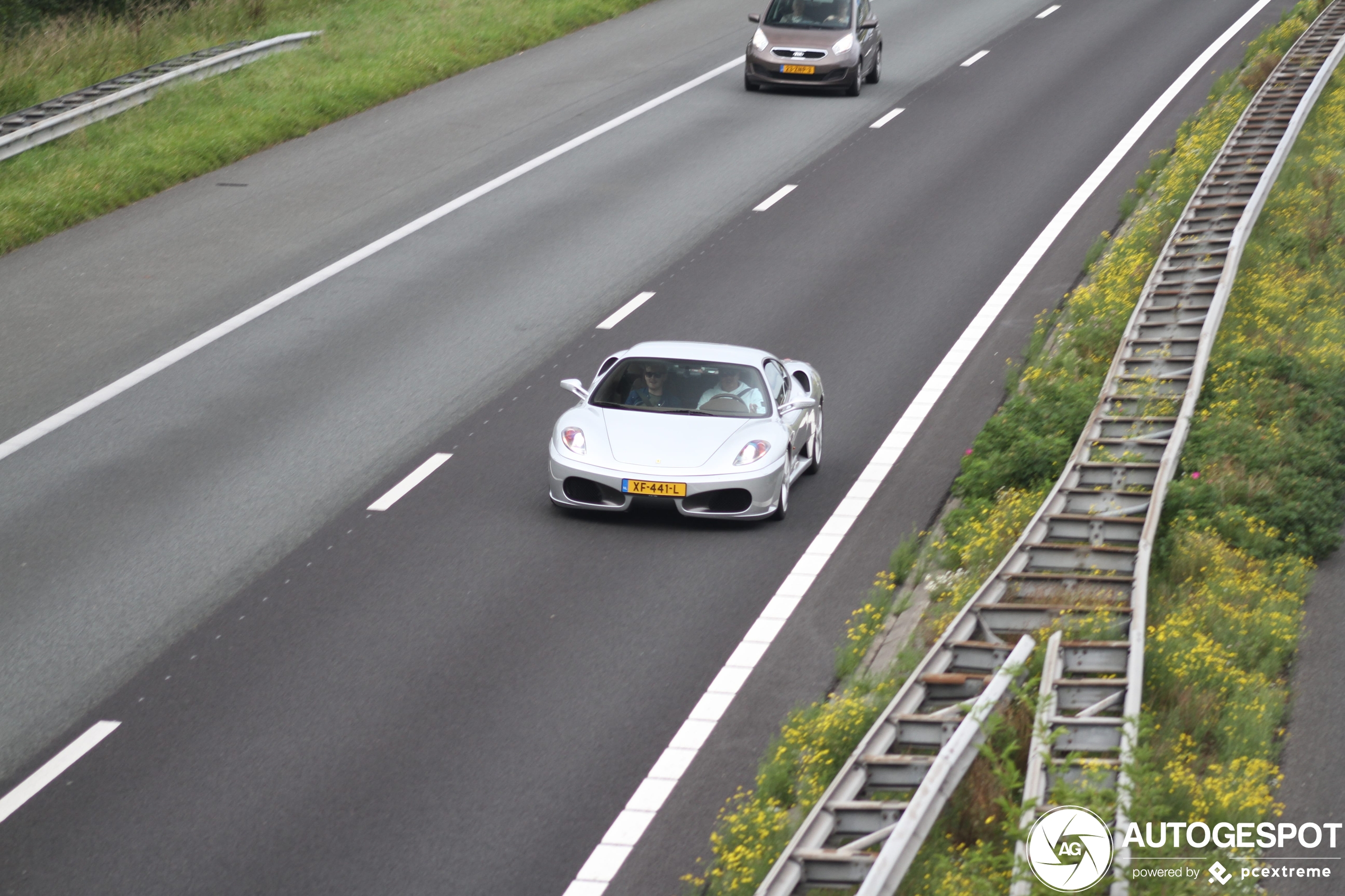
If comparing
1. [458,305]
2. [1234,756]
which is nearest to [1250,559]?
[1234,756]

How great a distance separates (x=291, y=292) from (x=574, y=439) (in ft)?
25.2

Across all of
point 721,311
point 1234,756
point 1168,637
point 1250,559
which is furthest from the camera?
point 721,311

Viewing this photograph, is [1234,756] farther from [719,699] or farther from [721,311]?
[721,311]

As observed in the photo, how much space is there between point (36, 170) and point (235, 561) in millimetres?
13017

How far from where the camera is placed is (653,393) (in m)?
15.0

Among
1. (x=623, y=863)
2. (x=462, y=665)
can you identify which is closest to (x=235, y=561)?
(x=462, y=665)

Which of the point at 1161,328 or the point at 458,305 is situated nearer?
the point at 1161,328

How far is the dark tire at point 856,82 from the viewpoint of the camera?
1233 inches

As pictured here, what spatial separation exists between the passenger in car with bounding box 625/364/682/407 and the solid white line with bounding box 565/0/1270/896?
5.85ft

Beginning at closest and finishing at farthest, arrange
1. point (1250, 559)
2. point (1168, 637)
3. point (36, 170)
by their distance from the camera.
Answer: point (1168, 637)
point (1250, 559)
point (36, 170)

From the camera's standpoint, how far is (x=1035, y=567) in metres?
11.9

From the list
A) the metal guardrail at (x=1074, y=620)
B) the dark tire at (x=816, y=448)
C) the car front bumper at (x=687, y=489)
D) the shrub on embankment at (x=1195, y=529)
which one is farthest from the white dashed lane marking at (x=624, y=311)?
the metal guardrail at (x=1074, y=620)

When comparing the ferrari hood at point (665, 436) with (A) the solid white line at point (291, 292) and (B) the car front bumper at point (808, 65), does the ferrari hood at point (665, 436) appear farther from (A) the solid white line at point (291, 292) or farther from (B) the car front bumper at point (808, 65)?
(B) the car front bumper at point (808, 65)

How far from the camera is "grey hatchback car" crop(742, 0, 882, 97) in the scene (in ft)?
102
